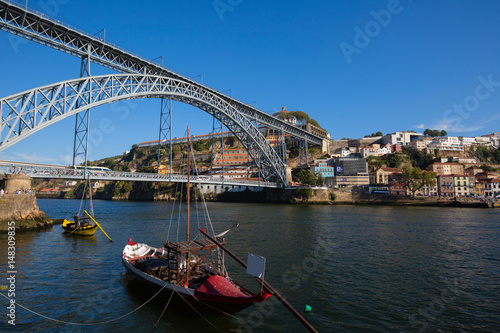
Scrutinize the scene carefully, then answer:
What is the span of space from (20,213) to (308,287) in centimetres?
2583

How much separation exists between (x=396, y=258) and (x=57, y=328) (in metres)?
16.0

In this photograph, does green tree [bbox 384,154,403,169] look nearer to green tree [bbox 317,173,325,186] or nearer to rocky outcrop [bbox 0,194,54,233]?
green tree [bbox 317,173,325,186]

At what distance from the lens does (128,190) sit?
100875mm

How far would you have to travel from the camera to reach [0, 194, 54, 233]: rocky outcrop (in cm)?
2327

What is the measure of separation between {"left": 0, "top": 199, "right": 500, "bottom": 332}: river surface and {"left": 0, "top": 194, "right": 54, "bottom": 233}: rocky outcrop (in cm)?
338

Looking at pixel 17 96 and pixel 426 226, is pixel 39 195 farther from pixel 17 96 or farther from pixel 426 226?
pixel 426 226

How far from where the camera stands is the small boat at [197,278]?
8931 millimetres

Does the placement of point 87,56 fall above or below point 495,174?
above

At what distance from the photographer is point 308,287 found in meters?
11.8

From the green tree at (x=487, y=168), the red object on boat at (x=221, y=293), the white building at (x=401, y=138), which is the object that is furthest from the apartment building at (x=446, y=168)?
the red object on boat at (x=221, y=293)

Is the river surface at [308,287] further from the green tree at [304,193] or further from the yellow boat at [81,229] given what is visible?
the green tree at [304,193]

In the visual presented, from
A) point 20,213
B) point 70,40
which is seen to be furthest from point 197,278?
point 70,40

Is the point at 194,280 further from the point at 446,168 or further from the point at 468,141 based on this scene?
the point at 468,141

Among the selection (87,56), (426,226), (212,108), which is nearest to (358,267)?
(426,226)
